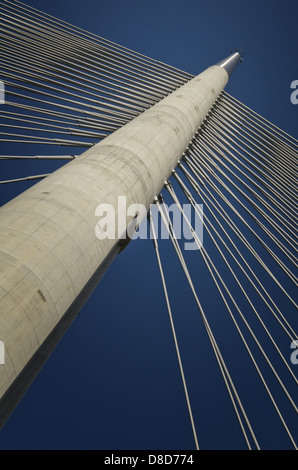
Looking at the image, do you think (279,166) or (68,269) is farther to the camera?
(279,166)

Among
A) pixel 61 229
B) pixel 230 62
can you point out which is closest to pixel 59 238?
pixel 61 229

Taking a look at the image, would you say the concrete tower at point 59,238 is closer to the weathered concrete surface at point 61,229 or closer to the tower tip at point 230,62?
the weathered concrete surface at point 61,229

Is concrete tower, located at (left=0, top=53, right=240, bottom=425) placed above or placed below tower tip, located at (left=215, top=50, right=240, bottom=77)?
below

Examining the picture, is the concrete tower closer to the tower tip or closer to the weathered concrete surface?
the weathered concrete surface

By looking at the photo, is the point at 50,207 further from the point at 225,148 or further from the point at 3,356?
the point at 225,148

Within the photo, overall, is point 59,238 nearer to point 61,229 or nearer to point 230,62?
point 61,229

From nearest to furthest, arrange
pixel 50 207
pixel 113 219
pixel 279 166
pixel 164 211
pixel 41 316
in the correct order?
pixel 41 316 < pixel 50 207 < pixel 113 219 < pixel 164 211 < pixel 279 166

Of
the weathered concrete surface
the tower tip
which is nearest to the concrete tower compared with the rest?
the weathered concrete surface
